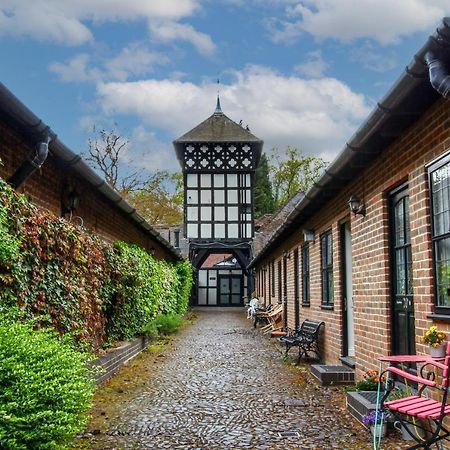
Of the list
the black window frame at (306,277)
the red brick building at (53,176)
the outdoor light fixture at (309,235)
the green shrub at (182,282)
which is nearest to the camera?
the red brick building at (53,176)

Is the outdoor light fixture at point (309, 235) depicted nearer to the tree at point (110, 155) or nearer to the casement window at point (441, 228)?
the casement window at point (441, 228)

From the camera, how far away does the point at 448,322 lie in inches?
173

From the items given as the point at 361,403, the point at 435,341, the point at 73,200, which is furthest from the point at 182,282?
the point at 435,341

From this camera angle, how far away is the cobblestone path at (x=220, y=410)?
194 inches

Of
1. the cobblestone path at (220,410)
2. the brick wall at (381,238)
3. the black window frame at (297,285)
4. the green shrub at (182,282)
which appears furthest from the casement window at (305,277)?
the green shrub at (182,282)

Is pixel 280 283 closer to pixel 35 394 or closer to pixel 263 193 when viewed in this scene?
pixel 35 394

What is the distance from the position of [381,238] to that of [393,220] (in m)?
0.26

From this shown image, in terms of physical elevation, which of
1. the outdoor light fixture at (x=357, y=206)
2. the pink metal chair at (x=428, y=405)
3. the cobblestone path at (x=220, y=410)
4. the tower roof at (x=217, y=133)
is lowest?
the cobblestone path at (x=220, y=410)

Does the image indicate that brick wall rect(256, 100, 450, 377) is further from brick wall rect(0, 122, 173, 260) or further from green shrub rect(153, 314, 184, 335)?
green shrub rect(153, 314, 184, 335)

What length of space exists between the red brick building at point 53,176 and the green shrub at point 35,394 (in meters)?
2.50

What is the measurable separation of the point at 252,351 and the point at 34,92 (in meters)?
7.27

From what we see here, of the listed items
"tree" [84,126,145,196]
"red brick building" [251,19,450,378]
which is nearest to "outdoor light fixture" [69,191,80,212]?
"red brick building" [251,19,450,378]

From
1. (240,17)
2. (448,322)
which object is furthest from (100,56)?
(448,322)

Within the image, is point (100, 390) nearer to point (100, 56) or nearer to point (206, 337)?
point (206, 337)
